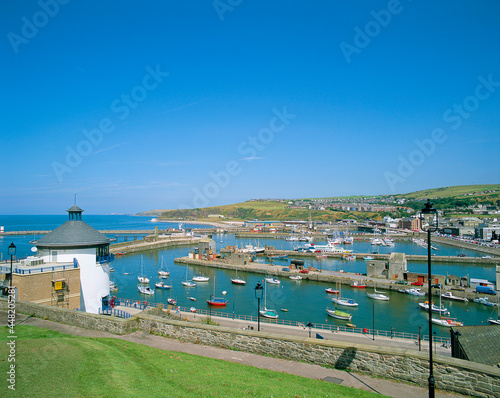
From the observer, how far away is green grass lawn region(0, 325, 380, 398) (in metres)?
6.16

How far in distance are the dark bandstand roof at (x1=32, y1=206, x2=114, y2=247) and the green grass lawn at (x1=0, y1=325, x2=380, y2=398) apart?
6586mm

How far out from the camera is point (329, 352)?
28.4ft

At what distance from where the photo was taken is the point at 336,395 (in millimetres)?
6871

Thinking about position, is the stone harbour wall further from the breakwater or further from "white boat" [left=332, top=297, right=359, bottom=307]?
A: the breakwater

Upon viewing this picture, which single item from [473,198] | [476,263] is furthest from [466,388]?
[473,198]

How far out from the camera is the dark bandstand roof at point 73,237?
14930 millimetres

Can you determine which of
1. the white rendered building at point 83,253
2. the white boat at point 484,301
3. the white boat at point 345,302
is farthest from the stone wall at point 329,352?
the white boat at point 484,301

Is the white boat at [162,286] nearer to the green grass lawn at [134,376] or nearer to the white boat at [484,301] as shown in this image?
the green grass lawn at [134,376]

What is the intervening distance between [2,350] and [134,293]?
126ft

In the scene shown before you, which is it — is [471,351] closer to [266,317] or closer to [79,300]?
[79,300]

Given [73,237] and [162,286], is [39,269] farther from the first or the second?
[162,286]

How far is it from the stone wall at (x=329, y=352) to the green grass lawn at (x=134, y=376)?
Answer: 109 centimetres

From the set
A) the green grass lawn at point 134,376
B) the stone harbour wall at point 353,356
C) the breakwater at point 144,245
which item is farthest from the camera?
the breakwater at point 144,245

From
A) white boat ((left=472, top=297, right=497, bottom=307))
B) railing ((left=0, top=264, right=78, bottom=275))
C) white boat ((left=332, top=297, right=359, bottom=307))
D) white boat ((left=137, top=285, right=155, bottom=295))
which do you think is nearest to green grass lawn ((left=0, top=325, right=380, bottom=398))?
railing ((left=0, top=264, right=78, bottom=275))
